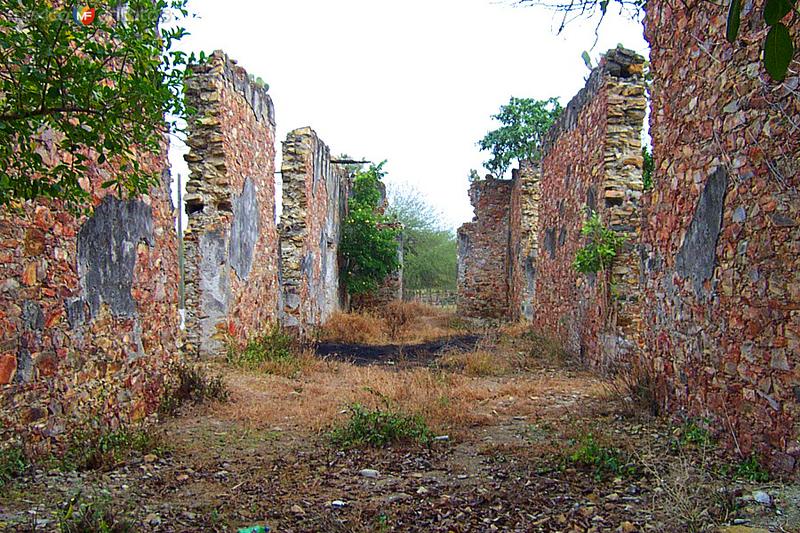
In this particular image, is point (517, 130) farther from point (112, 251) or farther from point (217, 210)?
point (112, 251)

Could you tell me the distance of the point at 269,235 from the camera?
1137cm

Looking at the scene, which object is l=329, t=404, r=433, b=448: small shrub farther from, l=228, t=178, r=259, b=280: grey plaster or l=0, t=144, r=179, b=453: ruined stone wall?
l=228, t=178, r=259, b=280: grey plaster

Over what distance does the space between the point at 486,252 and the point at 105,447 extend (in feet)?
55.2

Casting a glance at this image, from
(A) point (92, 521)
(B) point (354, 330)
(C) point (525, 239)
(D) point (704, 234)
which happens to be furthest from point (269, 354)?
A: (C) point (525, 239)

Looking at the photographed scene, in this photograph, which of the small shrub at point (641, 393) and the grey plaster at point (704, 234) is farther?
the small shrub at point (641, 393)

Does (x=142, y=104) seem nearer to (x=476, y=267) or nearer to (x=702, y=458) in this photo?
(x=702, y=458)

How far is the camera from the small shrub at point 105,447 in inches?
170

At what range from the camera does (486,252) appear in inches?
808

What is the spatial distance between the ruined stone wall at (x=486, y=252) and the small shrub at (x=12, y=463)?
17.0 m

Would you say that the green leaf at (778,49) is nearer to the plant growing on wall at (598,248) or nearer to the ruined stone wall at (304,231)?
the plant growing on wall at (598,248)

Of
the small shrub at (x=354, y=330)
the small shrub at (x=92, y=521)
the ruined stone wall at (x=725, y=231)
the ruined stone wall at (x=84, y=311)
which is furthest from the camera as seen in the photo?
the small shrub at (x=354, y=330)

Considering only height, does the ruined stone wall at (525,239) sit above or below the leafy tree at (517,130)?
below

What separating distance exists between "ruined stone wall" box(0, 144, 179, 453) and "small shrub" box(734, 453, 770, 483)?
14.2 feet

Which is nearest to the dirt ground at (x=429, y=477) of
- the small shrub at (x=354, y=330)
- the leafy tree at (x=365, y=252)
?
the small shrub at (x=354, y=330)
